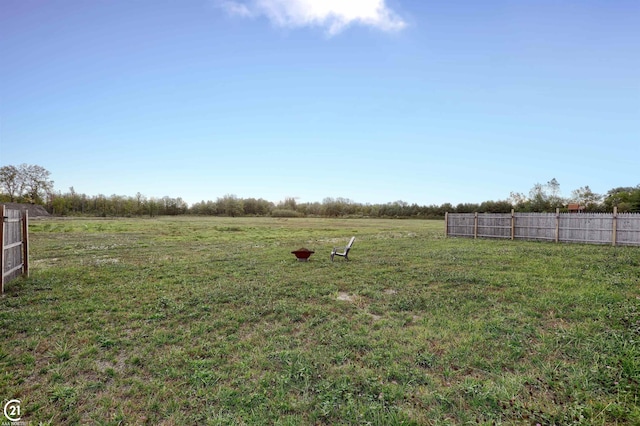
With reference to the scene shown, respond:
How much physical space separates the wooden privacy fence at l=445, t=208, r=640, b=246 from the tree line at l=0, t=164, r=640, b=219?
81.3ft

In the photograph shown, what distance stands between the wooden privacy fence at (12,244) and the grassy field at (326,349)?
16.1 inches

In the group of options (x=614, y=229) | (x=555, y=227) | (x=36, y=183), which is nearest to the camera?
(x=614, y=229)

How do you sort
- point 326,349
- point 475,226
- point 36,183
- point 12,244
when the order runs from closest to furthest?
point 326,349, point 12,244, point 475,226, point 36,183

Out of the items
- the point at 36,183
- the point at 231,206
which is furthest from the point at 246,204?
the point at 36,183

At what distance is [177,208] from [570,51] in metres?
80.8

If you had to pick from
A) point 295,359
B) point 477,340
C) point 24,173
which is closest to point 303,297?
point 295,359

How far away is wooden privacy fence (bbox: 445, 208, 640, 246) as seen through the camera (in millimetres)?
13242

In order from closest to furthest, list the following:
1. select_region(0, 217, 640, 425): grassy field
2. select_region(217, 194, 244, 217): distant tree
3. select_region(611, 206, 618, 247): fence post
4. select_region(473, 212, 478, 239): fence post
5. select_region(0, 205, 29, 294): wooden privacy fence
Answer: select_region(0, 217, 640, 425): grassy field, select_region(0, 205, 29, 294): wooden privacy fence, select_region(611, 206, 618, 247): fence post, select_region(473, 212, 478, 239): fence post, select_region(217, 194, 244, 217): distant tree

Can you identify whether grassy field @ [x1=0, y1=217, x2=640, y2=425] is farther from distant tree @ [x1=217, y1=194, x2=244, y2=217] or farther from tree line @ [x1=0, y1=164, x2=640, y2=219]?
distant tree @ [x1=217, y1=194, x2=244, y2=217]

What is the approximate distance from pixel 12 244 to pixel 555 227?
21438 mm

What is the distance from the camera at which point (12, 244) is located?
7355mm

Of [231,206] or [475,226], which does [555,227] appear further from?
[231,206]

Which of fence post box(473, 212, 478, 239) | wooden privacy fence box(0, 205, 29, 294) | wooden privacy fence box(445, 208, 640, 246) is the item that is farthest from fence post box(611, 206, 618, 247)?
wooden privacy fence box(0, 205, 29, 294)

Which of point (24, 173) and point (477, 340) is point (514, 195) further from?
point (24, 173)
